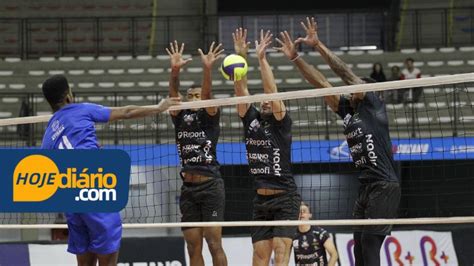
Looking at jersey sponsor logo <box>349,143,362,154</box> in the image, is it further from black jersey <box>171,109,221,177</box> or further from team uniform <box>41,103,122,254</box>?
team uniform <box>41,103,122,254</box>

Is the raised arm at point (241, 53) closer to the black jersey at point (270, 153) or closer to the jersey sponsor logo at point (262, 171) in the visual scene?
the black jersey at point (270, 153)

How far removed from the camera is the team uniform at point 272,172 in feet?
29.6

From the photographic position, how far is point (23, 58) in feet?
73.2

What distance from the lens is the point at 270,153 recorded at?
9.06 m

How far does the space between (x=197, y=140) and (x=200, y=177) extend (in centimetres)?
38

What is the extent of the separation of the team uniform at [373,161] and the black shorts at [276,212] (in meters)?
0.90

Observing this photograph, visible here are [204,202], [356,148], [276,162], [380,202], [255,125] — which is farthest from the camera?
[204,202]

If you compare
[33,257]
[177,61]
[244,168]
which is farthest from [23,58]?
[177,61]

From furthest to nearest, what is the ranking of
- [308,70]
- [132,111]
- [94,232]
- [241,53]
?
[241,53] < [308,70] < [132,111] < [94,232]

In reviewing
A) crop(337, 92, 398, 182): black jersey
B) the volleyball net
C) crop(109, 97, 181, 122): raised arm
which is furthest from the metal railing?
crop(109, 97, 181, 122): raised arm

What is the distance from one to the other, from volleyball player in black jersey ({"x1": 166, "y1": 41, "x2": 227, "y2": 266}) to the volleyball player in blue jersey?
2216mm

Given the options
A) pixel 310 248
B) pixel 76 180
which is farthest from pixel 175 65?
pixel 310 248

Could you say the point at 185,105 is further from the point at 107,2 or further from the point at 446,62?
the point at 107,2

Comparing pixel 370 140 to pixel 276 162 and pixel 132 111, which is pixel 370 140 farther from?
pixel 132 111
